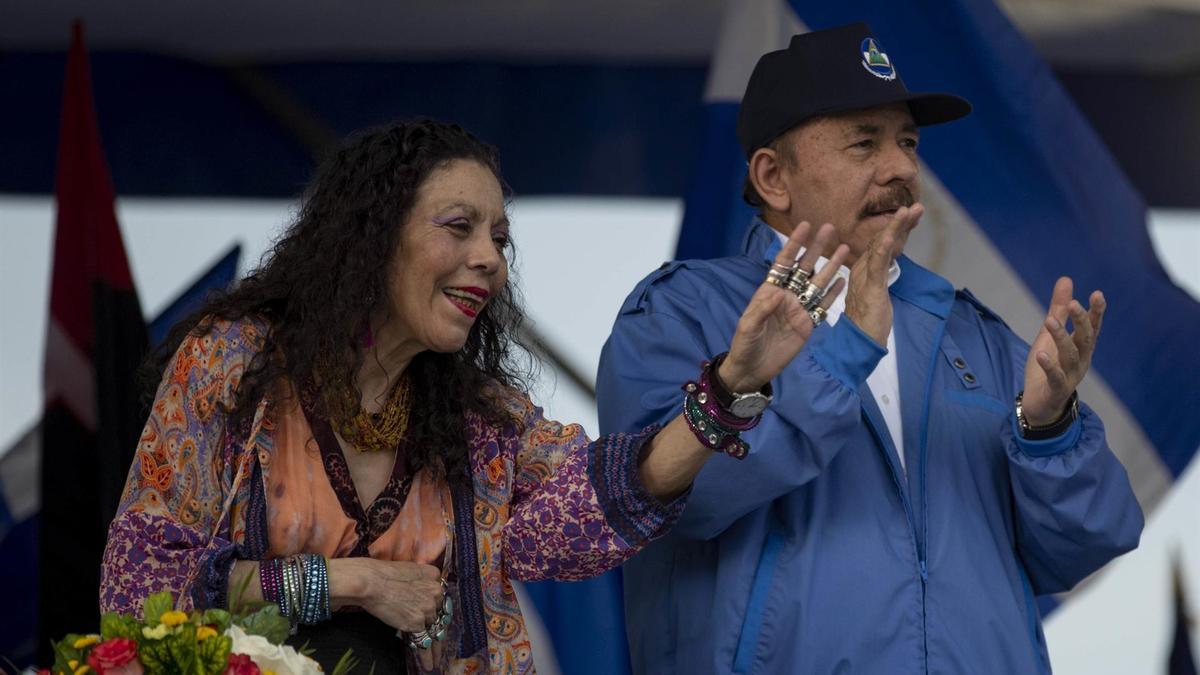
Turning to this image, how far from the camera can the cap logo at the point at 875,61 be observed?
2695mm

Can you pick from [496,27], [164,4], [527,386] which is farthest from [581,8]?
[527,386]

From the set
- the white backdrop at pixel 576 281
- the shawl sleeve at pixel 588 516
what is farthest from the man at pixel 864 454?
the white backdrop at pixel 576 281

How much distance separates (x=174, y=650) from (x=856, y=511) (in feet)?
3.64

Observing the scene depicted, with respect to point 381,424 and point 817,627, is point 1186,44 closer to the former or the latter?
point 817,627

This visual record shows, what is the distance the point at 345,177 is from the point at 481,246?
0.23 metres

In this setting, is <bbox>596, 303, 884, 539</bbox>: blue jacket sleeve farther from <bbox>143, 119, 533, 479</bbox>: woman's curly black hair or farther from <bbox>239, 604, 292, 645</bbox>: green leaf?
<bbox>239, 604, 292, 645</bbox>: green leaf

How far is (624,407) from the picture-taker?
97.5 inches

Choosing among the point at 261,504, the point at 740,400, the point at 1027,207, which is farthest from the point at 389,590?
the point at 1027,207

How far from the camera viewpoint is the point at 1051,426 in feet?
8.01

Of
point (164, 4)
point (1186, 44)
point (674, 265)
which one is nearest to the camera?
point (674, 265)

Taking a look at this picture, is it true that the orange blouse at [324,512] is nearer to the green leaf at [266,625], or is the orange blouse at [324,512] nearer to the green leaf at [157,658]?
the green leaf at [266,625]

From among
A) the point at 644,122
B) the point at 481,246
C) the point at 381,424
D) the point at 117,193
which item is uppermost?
the point at 644,122

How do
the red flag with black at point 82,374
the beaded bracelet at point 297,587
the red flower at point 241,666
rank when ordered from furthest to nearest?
the red flag with black at point 82,374 → the beaded bracelet at point 297,587 → the red flower at point 241,666

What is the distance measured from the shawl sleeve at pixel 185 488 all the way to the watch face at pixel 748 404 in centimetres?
60
